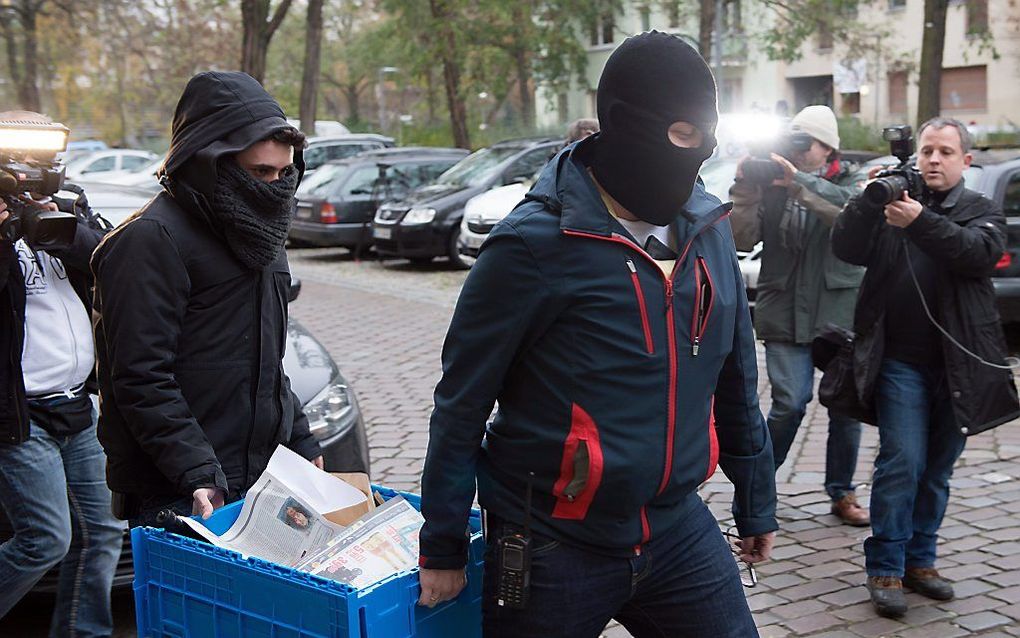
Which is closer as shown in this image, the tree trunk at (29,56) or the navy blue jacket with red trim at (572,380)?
the navy blue jacket with red trim at (572,380)

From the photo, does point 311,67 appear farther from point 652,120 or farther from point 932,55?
point 652,120

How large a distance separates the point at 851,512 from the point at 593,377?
3639 millimetres

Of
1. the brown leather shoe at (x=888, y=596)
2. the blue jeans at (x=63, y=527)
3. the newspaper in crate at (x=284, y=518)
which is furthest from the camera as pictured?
the brown leather shoe at (x=888, y=596)

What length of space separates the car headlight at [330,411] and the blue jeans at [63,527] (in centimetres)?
117

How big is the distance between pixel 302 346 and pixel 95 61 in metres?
41.0

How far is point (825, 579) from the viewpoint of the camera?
5012 millimetres

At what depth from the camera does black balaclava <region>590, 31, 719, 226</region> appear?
2.46 meters

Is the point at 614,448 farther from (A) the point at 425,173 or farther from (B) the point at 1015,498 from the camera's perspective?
(A) the point at 425,173

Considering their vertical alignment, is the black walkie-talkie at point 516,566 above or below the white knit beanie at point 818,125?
below

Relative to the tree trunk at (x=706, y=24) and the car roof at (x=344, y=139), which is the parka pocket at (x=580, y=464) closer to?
the car roof at (x=344, y=139)

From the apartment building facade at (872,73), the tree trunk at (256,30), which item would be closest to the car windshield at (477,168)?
the tree trunk at (256,30)

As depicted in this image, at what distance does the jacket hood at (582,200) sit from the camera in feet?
8.00

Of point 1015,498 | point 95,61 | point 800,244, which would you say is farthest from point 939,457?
point 95,61

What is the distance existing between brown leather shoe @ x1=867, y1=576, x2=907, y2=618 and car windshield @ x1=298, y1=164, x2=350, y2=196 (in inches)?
562
